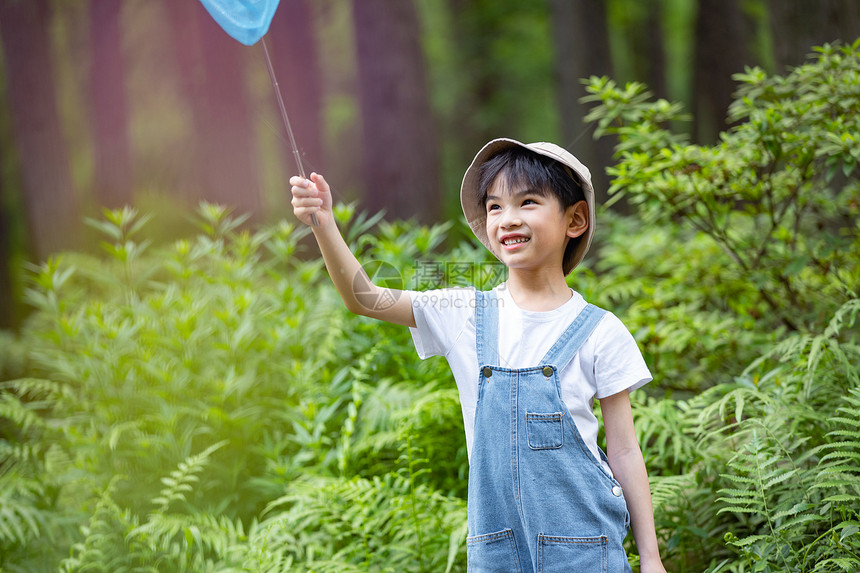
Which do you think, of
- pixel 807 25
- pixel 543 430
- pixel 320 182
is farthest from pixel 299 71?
pixel 543 430

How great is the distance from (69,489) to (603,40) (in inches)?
365

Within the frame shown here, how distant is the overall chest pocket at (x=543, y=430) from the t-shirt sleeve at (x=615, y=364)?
16cm

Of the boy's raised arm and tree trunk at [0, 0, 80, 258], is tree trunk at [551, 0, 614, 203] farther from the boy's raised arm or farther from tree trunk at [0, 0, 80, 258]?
the boy's raised arm

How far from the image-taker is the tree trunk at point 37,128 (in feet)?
32.2

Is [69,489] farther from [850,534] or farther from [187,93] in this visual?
[187,93]

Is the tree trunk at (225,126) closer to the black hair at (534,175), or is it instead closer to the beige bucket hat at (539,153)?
the beige bucket hat at (539,153)

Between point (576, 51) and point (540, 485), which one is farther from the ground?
point (576, 51)

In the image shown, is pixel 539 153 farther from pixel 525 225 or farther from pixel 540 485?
pixel 540 485

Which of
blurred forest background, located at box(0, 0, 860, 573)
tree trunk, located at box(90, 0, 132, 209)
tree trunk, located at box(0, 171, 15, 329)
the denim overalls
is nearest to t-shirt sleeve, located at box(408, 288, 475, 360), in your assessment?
the denim overalls

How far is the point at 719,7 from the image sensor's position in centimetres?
1027

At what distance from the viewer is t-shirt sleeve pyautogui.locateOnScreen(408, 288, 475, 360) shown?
6.83 ft


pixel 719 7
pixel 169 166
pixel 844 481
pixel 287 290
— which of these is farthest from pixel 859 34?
pixel 169 166

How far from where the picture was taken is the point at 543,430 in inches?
74.0

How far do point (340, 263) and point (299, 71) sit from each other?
1535 centimetres
